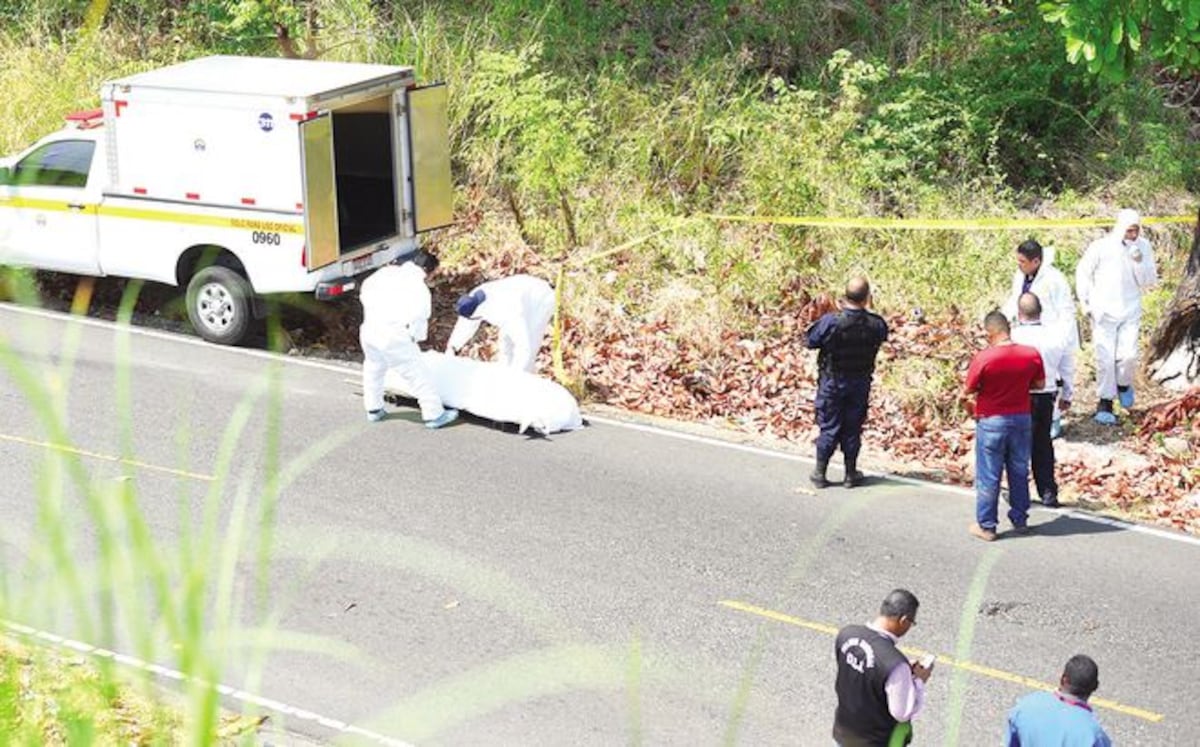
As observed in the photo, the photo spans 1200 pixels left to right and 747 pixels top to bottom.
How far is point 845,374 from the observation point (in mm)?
11898

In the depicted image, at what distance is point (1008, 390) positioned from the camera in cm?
1103

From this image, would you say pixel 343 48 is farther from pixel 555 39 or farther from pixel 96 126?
pixel 96 126

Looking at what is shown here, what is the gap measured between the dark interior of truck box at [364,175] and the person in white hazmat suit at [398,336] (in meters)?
2.95

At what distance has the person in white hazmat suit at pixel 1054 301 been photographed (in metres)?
12.4

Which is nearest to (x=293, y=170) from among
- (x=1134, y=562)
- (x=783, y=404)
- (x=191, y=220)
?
(x=191, y=220)

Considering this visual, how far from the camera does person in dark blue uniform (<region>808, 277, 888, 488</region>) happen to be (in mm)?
11719

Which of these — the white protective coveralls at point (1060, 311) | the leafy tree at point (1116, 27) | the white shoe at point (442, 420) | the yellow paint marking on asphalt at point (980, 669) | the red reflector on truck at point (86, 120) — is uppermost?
the leafy tree at point (1116, 27)

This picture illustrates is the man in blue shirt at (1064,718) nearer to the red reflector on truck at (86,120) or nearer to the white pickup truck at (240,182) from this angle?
the white pickup truck at (240,182)

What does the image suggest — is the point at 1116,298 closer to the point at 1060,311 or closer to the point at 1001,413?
the point at 1060,311

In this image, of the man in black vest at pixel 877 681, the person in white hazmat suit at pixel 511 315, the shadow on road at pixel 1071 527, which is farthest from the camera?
the person in white hazmat suit at pixel 511 315

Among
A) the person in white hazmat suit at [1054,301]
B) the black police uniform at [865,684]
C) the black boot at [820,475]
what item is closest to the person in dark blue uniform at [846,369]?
the black boot at [820,475]

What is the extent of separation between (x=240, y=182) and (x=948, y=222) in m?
6.35

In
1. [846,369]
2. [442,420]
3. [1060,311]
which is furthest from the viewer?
[442,420]

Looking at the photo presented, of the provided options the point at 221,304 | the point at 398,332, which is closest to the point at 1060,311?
the point at 398,332
